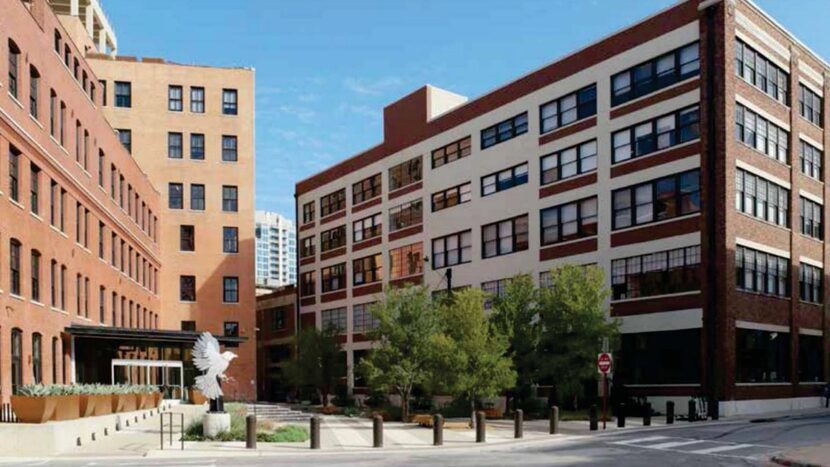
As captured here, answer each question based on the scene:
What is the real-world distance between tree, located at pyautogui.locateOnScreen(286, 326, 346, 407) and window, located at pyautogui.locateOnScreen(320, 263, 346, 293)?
11371 mm

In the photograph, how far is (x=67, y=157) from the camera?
39125 millimetres

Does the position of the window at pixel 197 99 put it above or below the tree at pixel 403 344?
above

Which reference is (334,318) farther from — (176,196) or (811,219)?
(811,219)

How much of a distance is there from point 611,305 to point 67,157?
2801 centimetres

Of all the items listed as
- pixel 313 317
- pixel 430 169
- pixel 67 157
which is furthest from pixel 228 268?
pixel 67 157

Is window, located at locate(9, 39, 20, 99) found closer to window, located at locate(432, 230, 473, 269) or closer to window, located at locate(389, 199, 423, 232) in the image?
window, located at locate(432, 230, 473, 269)

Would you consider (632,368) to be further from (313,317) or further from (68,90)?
(313,317)

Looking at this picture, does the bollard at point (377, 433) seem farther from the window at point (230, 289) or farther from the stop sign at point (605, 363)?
the window at point (230, 289)

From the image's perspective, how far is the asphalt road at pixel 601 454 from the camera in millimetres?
21312

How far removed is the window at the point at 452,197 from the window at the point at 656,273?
1540cm

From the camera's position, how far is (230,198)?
229 feet

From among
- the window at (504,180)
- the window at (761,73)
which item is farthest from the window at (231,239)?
the window at (761,73)

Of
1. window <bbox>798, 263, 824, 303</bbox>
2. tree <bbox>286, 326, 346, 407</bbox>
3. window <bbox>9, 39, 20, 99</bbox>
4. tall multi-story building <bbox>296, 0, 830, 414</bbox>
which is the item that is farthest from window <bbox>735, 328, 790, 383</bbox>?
window <bbox>9, 39, 20, 99</bbox>

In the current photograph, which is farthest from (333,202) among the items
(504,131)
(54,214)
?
(54,214)
